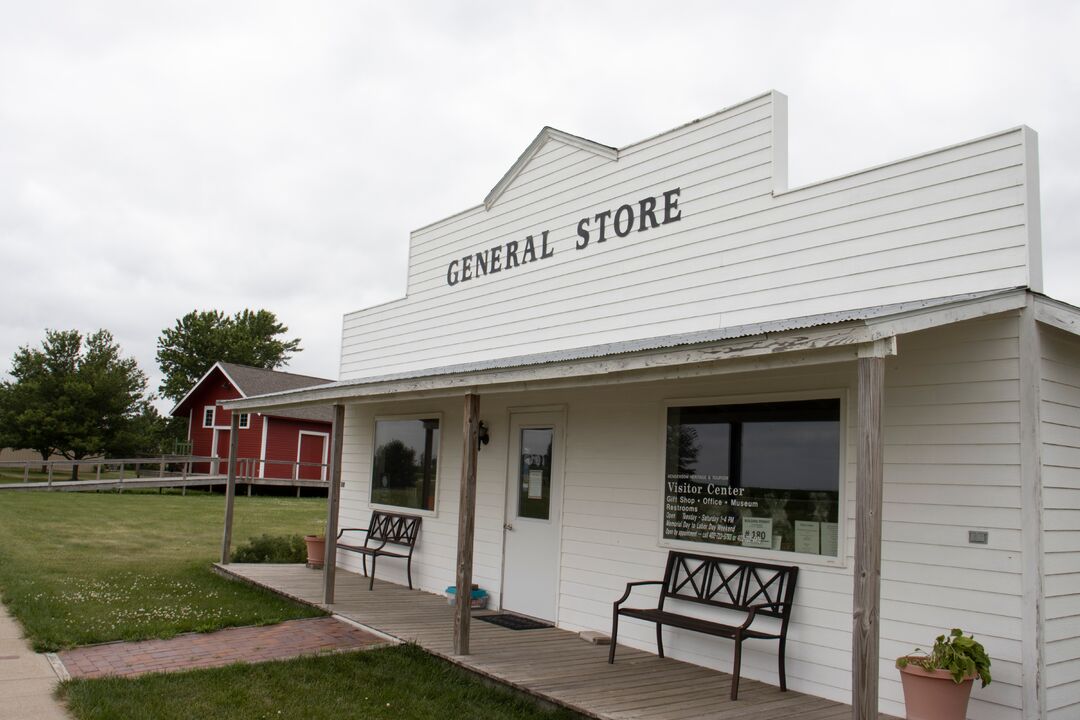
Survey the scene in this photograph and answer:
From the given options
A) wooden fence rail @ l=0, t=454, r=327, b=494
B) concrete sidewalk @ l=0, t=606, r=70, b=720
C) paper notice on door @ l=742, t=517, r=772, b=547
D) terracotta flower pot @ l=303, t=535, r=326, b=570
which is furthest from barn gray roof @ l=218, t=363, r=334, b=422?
paper notice on door @ l=742, t=517, r=772, b=547

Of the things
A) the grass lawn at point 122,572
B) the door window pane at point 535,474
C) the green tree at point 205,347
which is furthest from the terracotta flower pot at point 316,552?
the green tree at point 205,347

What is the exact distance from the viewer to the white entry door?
8.80 meters

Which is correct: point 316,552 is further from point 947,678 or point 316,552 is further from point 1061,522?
point 1061,522

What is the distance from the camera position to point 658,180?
8250mm

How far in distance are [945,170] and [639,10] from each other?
561cm

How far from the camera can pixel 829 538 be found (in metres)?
6.14

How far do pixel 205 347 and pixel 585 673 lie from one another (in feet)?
188

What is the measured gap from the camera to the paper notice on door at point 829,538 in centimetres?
609

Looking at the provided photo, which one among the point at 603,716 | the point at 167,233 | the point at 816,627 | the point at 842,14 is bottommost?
the point at 603,716

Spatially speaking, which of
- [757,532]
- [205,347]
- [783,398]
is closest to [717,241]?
[783,398]

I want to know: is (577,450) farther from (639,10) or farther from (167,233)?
(167,233)

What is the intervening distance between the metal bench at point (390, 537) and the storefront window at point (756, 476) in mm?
4507

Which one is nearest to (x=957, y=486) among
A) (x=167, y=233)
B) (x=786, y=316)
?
(x=786, y=316)

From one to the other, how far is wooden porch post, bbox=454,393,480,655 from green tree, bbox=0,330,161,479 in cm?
3161
